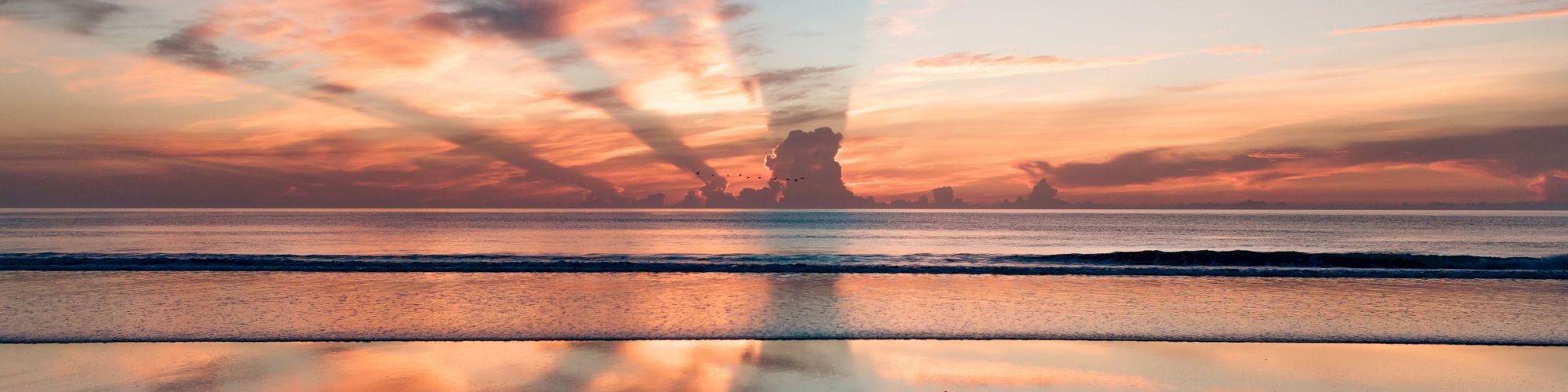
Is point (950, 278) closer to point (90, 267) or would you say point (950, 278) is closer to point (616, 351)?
point (616, 351)

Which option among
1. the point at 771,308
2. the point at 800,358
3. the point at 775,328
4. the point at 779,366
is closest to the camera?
the point at 779,366

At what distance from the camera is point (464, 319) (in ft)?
43.5

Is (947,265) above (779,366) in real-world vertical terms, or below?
above

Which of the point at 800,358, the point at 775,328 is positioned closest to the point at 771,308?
the point at 775,328

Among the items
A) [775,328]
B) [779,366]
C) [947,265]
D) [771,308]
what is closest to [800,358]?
[779,366]

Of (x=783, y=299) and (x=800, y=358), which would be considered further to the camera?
(x=783, y=299)

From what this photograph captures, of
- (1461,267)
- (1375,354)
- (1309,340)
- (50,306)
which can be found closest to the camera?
(1375,354)

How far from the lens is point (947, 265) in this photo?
88.3 feet

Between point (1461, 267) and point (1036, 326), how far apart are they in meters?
23.1

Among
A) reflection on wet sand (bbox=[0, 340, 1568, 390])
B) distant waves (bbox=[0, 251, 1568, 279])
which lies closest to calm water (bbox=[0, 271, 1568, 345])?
reflection on wet sand (bbox=[0, 340, 1568, 390])

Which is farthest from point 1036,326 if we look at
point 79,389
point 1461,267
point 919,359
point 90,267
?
point 90,267

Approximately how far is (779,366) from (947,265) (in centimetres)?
1808

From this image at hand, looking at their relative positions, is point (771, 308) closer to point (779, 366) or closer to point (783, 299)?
point (783, 299)

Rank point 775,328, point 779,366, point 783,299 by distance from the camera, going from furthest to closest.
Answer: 1. point 783,299
2. point 775,328
3. point 779,366
